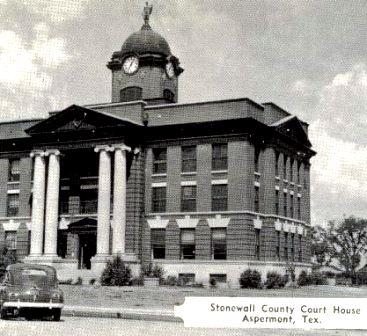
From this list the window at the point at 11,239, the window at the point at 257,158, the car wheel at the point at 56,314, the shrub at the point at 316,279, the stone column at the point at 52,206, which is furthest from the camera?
the shrub at the point at 316,279

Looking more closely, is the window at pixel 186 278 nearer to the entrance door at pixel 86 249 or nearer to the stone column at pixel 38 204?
the entrance door at pixel 86 249

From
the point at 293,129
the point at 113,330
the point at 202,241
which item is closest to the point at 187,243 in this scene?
the point at 202,241

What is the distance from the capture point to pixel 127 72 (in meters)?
53.5

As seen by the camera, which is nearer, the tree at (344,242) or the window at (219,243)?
the window at (219,243)

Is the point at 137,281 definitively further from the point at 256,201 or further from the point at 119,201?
the point at 256,201

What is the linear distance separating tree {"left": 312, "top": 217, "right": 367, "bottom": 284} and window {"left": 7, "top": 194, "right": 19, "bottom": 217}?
163 feet

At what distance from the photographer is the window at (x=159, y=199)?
154 feet

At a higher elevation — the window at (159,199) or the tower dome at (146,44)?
the tower dome at (146,44)

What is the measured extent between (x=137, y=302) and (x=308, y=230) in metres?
29.3

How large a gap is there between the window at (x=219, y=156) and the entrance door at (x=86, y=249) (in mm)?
10528

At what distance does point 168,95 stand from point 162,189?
32.5 feet

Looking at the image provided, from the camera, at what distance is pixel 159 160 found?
4769cm

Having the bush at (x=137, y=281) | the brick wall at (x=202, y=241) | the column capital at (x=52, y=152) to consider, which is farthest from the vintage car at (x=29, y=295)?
the column capital at (x=52, y=152)
